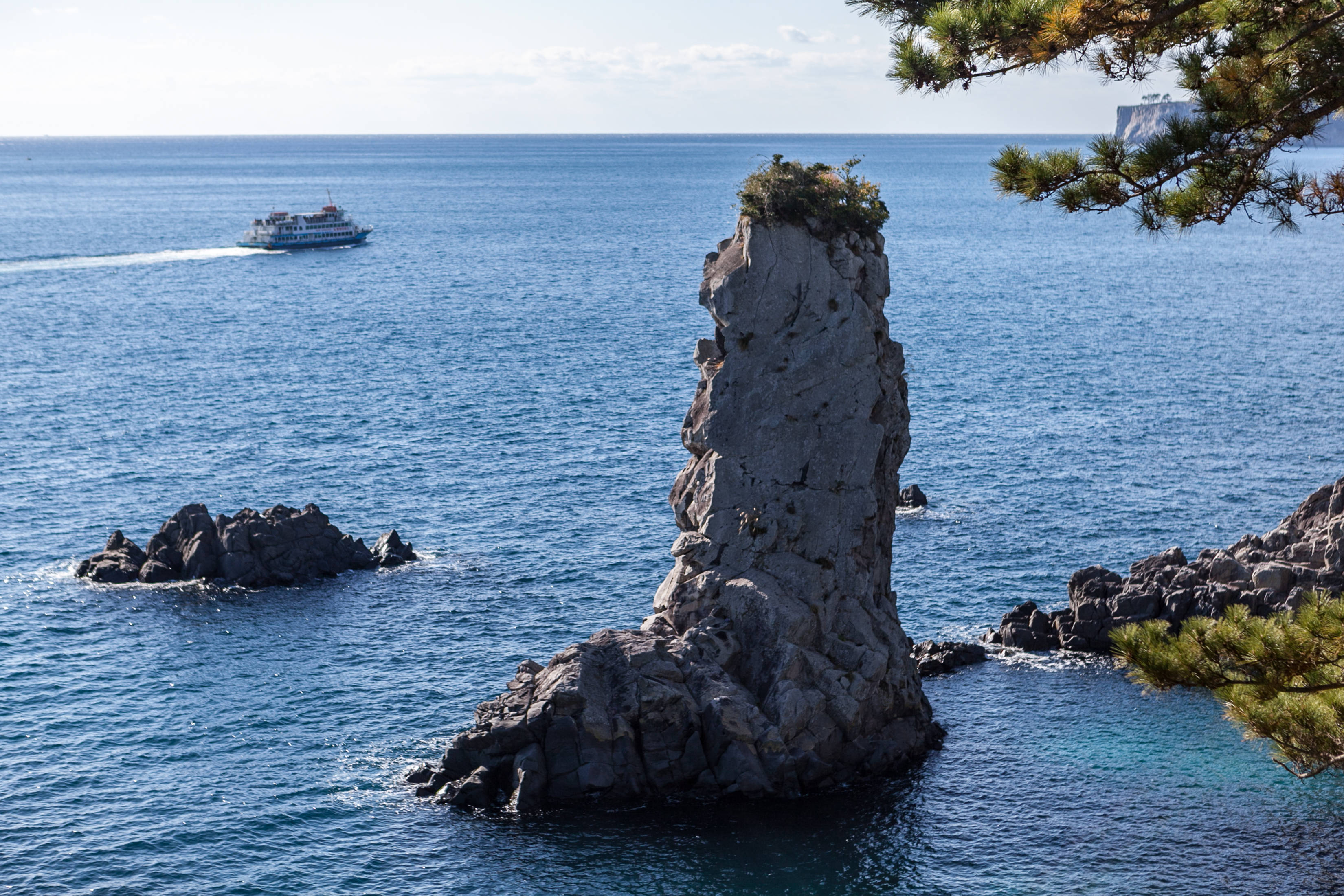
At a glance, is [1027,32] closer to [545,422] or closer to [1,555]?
[1,555]

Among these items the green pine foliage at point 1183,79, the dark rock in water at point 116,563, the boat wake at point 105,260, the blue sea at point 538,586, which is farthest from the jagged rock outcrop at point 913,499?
the boat wake at point 105,260

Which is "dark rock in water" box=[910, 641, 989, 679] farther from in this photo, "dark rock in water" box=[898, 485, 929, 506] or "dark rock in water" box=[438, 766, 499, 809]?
"dark rock in water" box=[438, 766, 499, 809]

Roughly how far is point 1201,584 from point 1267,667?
38.4 m

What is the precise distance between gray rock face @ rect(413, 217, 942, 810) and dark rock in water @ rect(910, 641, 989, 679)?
4340 millimetres

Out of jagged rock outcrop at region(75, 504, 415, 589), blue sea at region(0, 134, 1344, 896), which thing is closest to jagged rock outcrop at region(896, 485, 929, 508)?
blue sea at region(0, 134, 1344, 896)

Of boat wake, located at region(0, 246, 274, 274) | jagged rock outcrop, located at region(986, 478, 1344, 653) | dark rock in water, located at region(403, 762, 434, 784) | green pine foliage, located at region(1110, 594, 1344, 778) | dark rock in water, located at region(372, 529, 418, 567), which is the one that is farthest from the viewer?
boat wake, located at region(0, 246, 274, 274)

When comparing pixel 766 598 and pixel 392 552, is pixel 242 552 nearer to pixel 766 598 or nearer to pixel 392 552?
pixel 392 552

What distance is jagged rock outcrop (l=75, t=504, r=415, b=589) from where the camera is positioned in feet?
222

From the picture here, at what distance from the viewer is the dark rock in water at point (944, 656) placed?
57438mm

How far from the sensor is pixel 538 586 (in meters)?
66.9

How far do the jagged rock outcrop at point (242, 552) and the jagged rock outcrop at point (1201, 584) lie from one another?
112ft

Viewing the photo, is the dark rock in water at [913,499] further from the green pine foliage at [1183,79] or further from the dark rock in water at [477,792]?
the green pine foliage at [1183,79]

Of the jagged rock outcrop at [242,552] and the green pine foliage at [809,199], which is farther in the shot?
the jagged rock outcrop at [242,552]

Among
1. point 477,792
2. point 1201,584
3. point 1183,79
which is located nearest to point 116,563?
point 477,792
